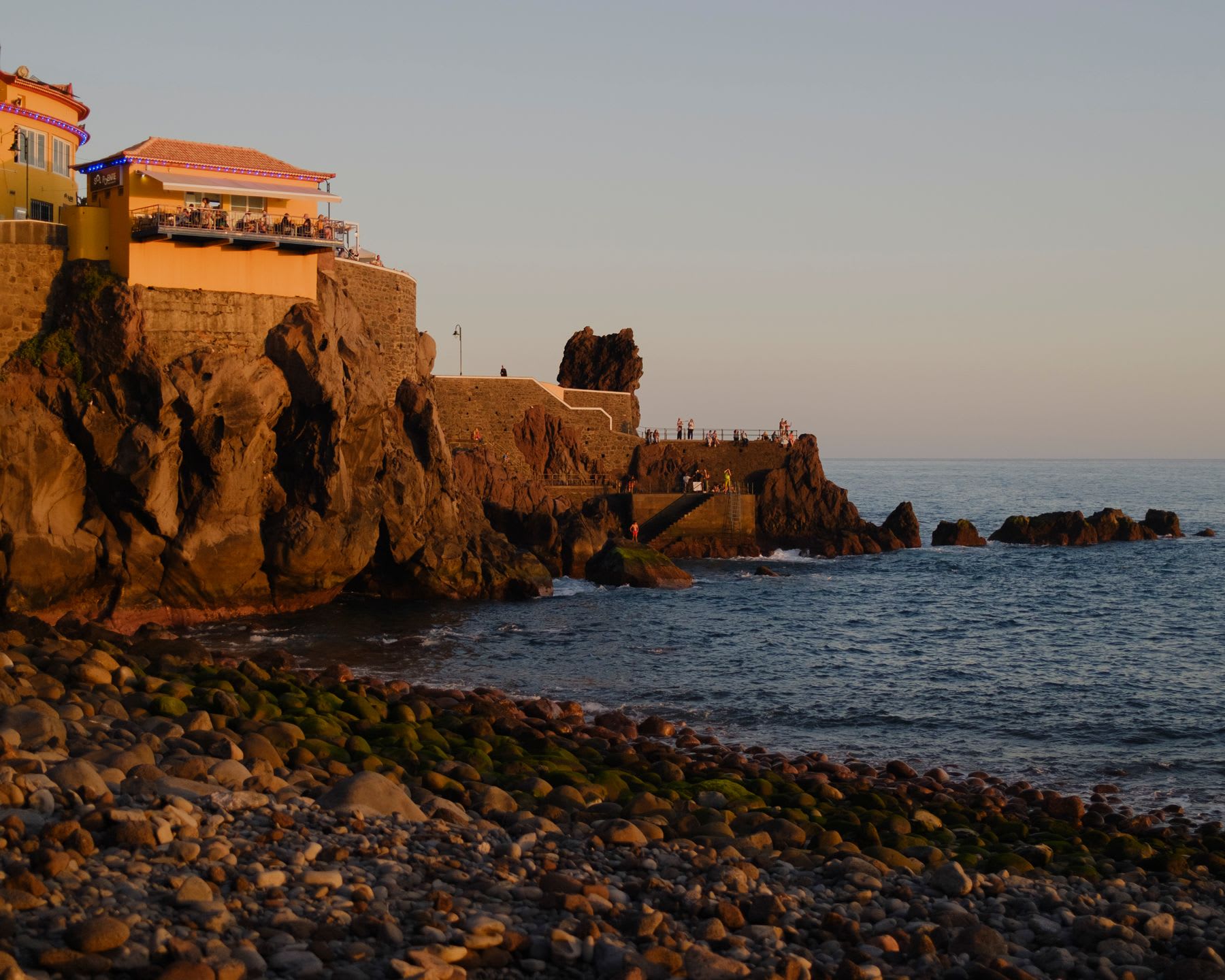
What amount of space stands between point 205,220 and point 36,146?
787 cm

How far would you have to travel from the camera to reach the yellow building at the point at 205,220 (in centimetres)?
3256

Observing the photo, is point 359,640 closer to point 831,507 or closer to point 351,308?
point 351,308

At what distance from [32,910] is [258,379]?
25172mm

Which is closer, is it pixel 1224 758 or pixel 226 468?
pixel 1224 758

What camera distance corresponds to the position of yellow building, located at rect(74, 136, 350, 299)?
32.6 meters

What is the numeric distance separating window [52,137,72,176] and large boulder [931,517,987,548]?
147 feet

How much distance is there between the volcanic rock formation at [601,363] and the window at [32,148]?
117 ft

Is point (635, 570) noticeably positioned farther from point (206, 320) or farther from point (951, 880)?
point (951, 880)

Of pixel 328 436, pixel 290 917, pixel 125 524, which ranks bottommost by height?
pixel 290 917

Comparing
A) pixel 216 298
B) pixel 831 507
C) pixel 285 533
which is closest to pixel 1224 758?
pixel 285 533

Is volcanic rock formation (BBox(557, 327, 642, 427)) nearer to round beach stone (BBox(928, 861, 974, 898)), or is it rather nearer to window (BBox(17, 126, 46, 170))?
window (BBox(17, 126, 46, 170))

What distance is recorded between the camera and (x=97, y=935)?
8414mm

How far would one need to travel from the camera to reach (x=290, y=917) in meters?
9.26

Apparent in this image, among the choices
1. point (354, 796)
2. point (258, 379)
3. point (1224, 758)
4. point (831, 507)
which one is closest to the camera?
point (354, 796)
